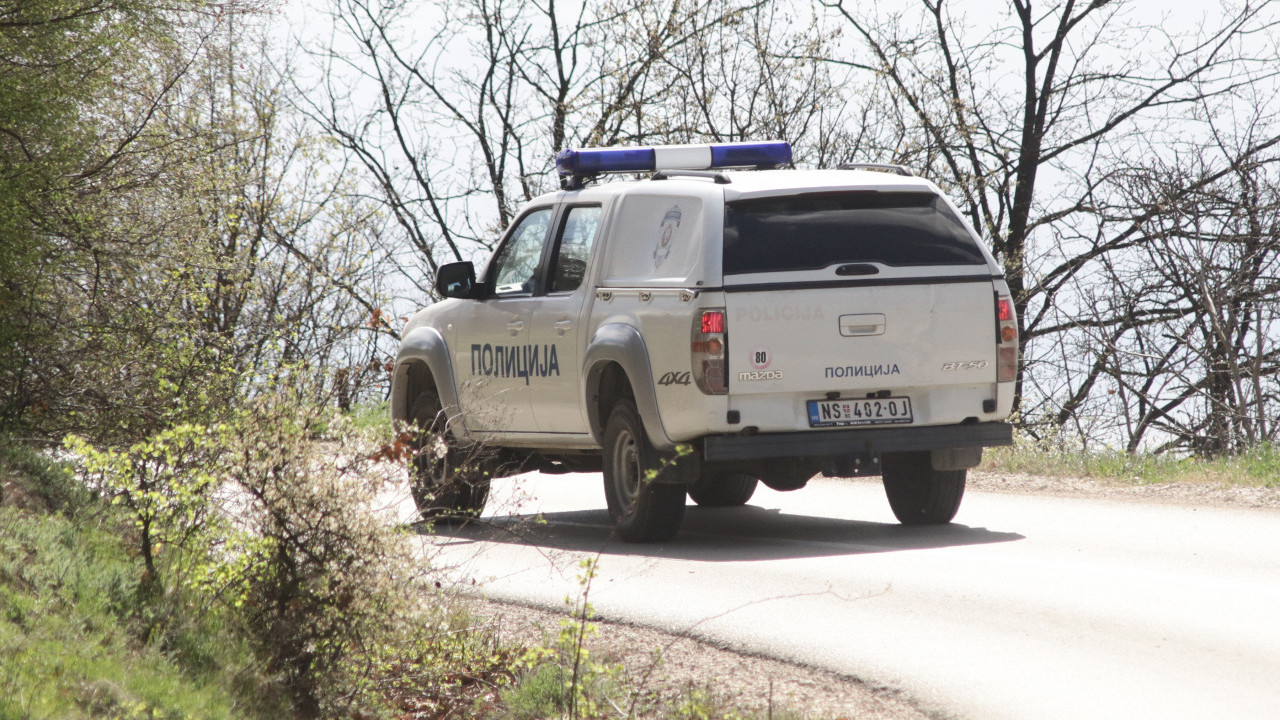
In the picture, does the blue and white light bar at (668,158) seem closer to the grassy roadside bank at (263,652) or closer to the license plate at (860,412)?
the license plate at (860,412)

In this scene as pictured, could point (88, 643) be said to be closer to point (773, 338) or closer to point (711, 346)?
point (711, 346)

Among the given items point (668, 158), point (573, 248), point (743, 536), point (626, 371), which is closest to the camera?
point (626, 371)

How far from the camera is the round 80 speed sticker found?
853cm

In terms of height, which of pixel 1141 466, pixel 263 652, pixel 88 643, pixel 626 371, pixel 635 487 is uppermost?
pixel 626 371

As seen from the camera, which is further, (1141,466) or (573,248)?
(1141,466)

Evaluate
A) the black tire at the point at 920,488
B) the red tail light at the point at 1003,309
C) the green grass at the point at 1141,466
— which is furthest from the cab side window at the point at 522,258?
the green grass at the point at 1141,466

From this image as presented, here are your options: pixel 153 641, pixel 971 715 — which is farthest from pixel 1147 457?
pixel 153 641

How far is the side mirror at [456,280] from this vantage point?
10570mm

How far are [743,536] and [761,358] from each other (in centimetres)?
167

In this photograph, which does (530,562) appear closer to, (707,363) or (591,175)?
(707,363)

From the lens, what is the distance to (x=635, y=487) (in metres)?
9.25

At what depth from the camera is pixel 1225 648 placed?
229 inches

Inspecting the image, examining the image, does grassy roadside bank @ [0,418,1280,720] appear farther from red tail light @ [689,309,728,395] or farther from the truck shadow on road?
red tail light @ [689,309,728,395]

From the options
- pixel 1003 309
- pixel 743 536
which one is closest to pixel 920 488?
pixel 743 536
